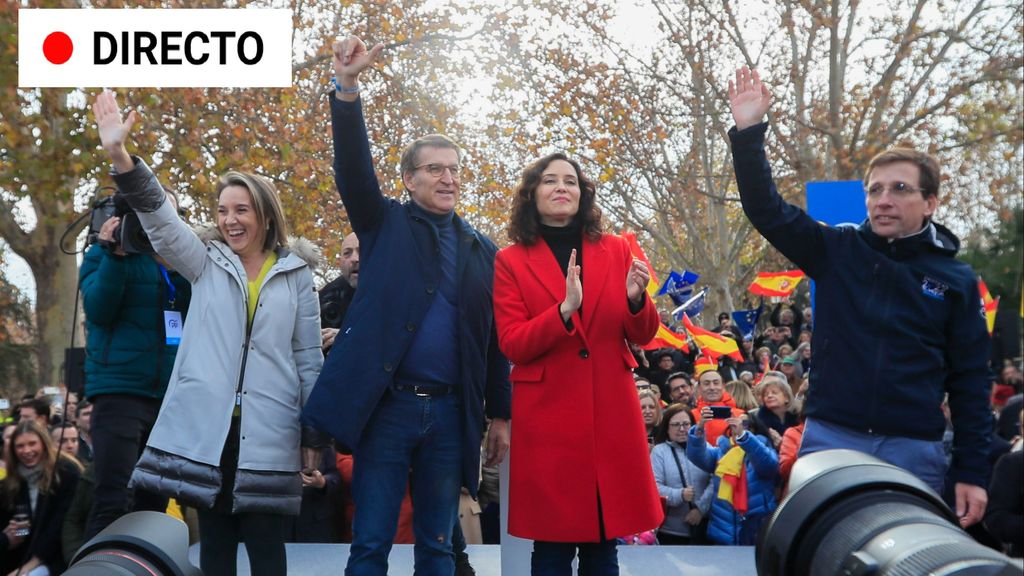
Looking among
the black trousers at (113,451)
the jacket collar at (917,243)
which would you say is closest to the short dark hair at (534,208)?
the jacket collar at (917,243)

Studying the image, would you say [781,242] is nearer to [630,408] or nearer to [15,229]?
[630,408]

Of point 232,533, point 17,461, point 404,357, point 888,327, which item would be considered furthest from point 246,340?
point 17,461

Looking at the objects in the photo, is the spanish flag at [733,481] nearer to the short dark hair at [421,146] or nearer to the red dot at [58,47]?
the short dark hair at [421,146]

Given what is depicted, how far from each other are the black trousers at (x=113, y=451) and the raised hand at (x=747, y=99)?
2.51 metres

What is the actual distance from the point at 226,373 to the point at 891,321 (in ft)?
7.35

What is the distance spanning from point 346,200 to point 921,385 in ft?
A: 6.66

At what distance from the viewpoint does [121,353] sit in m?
4.45

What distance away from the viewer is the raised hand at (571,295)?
383 cm

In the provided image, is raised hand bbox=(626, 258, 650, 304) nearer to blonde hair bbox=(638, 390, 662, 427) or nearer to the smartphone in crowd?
the smartphone in crowd

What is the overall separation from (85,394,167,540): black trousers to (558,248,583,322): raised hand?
5.65 feet

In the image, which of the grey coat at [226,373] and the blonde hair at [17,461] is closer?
the grey coat at [226,373]

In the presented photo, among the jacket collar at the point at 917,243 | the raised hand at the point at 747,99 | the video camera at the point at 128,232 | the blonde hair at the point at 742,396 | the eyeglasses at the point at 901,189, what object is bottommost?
the blonde hair at the point at 742,396

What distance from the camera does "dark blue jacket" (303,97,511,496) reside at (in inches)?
152

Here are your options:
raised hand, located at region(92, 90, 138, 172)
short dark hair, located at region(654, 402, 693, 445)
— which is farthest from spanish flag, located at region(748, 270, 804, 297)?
raised hand, located at region(92, 90, 138, 172)
